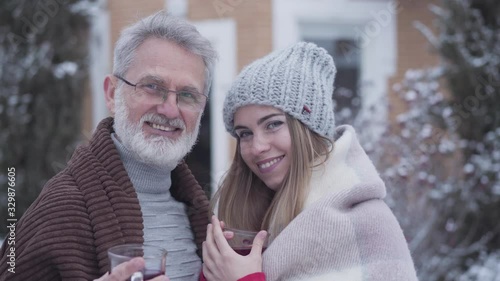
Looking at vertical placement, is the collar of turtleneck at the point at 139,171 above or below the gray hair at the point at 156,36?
below

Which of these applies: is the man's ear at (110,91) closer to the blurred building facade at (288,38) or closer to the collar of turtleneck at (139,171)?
the collar of turtleneck at (139,171)

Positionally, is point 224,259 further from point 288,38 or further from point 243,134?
point 288,38

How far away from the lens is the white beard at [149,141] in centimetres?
221

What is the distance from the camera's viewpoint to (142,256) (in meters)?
1.67

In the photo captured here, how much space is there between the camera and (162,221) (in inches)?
90.8

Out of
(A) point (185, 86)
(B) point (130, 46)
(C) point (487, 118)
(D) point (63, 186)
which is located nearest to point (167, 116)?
(A) point (185, 86)

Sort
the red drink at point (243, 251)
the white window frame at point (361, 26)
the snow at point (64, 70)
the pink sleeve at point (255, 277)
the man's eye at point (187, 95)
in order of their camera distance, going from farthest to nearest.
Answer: the white window frame at point (361, 26) → the snow at point (64, 70) → the man's eye at point (187, 95) → the red drink at point (243, 251) → the pink sleeve at point (255, 277)

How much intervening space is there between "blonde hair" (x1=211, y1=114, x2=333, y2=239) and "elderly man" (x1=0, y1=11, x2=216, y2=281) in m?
0.17

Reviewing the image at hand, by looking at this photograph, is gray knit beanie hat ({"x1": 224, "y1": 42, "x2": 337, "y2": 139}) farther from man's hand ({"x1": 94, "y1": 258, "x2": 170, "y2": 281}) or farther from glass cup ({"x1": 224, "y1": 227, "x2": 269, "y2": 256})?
man's hand ({"x1": 94, "y1": 258, "x2": 170, "y2": 281})

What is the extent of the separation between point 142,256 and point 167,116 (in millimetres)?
678

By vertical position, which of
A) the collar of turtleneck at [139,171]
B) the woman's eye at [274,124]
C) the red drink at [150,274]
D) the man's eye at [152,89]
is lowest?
the red drink at [150,274]

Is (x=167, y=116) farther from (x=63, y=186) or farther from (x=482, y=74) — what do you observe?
(x=482, y=74)

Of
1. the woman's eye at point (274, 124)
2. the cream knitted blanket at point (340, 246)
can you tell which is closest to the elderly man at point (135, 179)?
the woman's eye at point (274, 124)

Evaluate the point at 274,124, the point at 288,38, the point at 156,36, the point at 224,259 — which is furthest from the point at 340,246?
the point at 288,38
